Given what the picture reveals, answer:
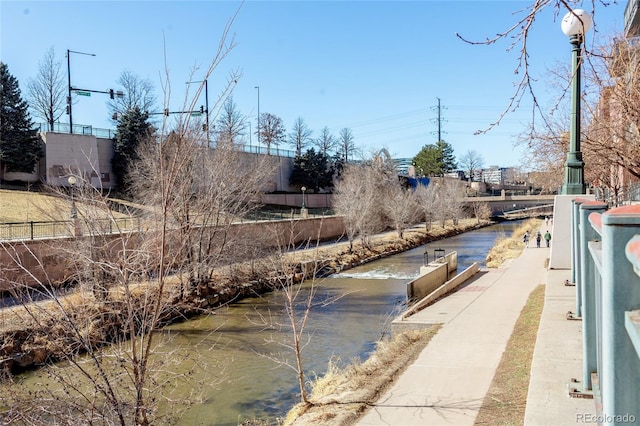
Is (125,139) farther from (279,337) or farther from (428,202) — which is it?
(279,337)

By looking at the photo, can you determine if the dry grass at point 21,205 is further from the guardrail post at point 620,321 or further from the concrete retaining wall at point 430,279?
the guardrail post at point 620,321

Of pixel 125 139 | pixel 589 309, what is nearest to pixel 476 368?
pixel 589 309

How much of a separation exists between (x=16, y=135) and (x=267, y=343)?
34083mm

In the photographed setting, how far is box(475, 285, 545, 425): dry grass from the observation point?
606 cm

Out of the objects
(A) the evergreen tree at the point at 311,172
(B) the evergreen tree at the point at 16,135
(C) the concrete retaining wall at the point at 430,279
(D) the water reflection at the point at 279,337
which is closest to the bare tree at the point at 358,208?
(D) the water reflection at the point at 279,337

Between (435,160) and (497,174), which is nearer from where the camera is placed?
(435,160)

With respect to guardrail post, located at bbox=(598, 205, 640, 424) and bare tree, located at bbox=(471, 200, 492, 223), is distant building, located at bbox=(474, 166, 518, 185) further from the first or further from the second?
guardrail post, located at bbox=(598, 205, 640, 424)

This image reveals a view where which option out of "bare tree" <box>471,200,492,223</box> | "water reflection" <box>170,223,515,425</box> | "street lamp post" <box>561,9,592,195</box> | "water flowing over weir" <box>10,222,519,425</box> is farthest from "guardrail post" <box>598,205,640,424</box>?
"bare tree" <box>471,200,492,223</box>

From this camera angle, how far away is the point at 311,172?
64625mm

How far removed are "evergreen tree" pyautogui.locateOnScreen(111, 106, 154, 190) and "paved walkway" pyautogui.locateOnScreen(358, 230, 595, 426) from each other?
37.7m

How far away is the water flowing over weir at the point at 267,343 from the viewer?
11.0 metres

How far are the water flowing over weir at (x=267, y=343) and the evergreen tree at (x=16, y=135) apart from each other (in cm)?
2708

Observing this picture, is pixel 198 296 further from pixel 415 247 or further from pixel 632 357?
pixel 415 247

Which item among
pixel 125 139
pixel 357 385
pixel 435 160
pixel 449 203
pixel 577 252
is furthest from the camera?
pixel 435 160
